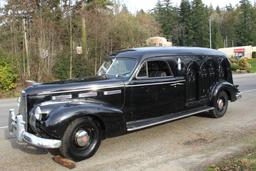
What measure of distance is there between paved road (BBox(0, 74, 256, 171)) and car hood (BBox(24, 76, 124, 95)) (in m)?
1.16

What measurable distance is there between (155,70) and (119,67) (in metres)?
0.78

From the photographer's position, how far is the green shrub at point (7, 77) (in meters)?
19.1

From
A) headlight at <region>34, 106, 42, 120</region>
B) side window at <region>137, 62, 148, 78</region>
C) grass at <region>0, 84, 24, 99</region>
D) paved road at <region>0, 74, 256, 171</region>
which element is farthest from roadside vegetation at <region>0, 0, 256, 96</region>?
headlight at <region>34, 106, 42, 120</region>

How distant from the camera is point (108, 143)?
24.0 feet

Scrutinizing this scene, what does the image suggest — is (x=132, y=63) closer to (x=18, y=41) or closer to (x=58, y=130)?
(x=58, y=130)

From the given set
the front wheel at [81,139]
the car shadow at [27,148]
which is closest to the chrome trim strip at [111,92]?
the front wheel at [81,139]

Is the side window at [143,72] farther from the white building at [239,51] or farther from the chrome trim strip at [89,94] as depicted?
the white building at [239,51]

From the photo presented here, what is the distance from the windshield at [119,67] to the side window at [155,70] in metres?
0.23

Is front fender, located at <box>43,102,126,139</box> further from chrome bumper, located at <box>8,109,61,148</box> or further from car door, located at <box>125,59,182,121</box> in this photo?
car door, located at <box>125,59,182,121</box>

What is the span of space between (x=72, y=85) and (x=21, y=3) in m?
16.0

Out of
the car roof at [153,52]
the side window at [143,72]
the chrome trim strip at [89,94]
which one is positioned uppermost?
the car roof at [153,52]

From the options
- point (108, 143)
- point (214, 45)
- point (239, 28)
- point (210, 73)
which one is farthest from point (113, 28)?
point (239, 28)

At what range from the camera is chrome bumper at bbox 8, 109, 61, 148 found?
585cm

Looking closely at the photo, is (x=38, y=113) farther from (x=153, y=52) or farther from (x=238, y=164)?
(x=238, y=164)
